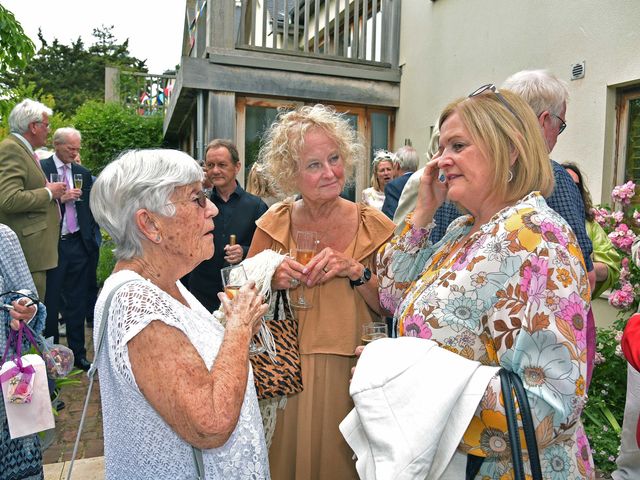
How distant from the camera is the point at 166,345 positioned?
55.1 inches

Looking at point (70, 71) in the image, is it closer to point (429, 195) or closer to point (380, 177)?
point (380, 177)

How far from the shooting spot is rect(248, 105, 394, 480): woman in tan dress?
2.38m

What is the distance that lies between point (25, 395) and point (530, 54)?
18.4 feet

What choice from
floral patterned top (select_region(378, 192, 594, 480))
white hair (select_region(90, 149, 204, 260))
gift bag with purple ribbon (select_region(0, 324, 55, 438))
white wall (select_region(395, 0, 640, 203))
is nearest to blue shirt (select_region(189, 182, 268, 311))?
gift bag with purple ribbon (select_region(0, 324, 55, 438))

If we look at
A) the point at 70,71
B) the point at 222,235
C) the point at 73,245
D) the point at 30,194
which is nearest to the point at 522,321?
the point at 222,235

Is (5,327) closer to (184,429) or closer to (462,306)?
(184,429)

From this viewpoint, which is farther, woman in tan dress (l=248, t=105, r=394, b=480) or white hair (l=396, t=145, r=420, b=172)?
white hair (l=396, t=145, r=420, b=172)

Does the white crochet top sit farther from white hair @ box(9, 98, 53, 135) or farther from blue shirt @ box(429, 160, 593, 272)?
white hair @ box(9, 98, 53, 135)

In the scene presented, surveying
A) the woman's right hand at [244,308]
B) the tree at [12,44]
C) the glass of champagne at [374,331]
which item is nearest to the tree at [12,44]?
the tree at [12,44]

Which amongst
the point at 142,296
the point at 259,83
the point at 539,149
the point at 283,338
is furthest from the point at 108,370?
the point at 259,83

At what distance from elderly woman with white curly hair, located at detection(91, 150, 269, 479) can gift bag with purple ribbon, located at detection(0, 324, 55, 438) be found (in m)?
1.12

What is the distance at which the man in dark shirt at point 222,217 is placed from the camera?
4.09m

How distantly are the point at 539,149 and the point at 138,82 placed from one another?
22758 millimetres

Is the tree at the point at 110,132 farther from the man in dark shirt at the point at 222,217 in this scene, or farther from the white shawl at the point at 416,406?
the white shawl at the point at 416,406
